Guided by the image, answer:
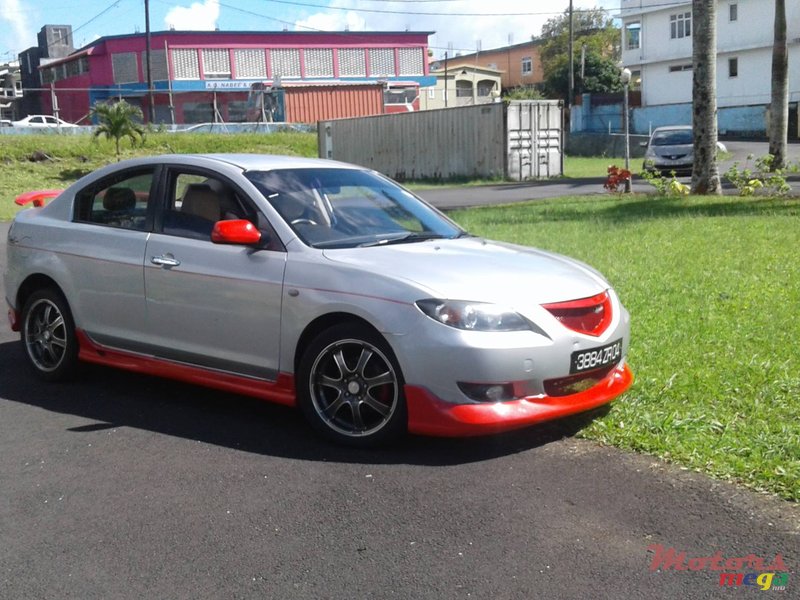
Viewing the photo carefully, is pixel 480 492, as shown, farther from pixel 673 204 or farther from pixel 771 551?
pixel 673 204

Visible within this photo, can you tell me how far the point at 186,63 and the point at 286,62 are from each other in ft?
25.3

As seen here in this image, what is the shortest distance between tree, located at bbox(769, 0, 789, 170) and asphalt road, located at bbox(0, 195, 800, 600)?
56.2 feet

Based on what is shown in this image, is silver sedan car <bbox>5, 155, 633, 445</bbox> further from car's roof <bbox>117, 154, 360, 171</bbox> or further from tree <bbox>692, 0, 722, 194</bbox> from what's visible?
tree <bbox>692, 0, 722, 194</bbox>

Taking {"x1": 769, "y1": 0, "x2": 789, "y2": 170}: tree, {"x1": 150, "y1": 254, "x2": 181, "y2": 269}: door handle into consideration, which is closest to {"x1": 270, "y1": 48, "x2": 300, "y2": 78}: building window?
{"x1": 769, "y1": 0, "x2": 789, "y2": 170}: tree

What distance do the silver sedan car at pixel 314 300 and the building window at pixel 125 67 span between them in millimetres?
68985

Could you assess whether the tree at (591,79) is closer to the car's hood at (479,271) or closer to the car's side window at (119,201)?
the car's side window at (119,201)

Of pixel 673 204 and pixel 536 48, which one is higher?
pixel 536 48

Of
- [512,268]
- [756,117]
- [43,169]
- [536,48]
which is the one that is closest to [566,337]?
[512,268]

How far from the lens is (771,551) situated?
396cm

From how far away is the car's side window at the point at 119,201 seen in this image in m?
6.53

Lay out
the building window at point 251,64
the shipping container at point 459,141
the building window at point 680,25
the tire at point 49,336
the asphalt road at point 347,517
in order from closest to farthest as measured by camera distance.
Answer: the asphalt road at point 347,517 < the tire at point 49,336 < the shipping container at point 459,141 < the building window at point 680,25 < the building window at point 251,64

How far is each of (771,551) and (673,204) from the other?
13993 millimetres

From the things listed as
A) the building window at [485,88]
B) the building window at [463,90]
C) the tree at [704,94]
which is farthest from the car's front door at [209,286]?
the building window at [485,88]

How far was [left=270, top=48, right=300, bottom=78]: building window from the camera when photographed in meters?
75.7
